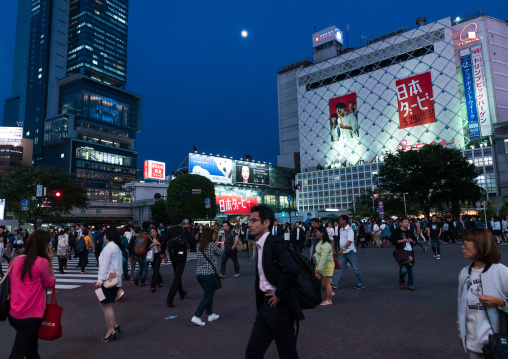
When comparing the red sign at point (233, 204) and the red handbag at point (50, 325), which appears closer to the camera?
the red handbag at point (50, 325)

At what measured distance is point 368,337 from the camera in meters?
5.11

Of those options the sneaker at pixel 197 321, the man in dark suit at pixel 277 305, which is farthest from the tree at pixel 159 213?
the man in dark suit at pixel 277 305

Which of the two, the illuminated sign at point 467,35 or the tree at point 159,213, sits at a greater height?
the illuminated sign at point 467,35

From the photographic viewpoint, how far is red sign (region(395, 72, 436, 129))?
6512 cm

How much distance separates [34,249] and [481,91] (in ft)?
220

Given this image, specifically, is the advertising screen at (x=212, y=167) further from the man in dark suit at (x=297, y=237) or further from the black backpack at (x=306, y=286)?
the black backpack at (x=306, y=286)

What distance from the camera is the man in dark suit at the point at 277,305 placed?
3073 mm

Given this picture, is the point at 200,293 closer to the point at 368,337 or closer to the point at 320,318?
the point at 320,318

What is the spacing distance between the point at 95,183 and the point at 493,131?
10055 cm

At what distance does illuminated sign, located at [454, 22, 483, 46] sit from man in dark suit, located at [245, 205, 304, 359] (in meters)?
72.5

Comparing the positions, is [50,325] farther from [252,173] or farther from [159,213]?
[252,173]

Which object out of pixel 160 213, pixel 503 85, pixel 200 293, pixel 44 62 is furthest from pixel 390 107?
pixel 44 62

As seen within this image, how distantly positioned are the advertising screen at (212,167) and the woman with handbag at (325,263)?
1937 inches

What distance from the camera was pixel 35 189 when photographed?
36.4 metres
